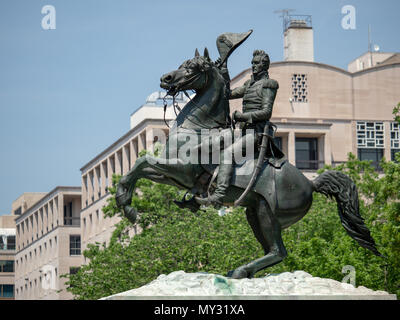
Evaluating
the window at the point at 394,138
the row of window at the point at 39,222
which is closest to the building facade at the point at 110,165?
the row of window at the point at 39,222

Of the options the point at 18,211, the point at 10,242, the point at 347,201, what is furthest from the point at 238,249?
the point at 18,211

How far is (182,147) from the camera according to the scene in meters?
16.7

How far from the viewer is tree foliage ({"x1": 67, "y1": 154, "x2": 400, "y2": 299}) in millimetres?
37500

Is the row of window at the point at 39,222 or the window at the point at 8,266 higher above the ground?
the row of window at the point at 39,222

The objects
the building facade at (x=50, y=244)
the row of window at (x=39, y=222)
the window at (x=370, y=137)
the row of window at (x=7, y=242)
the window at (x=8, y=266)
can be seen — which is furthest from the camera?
the row of window at (x=7, y=242)

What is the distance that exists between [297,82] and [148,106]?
53.1 ft

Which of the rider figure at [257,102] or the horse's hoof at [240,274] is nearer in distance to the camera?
the horse's hoof at [240,274]

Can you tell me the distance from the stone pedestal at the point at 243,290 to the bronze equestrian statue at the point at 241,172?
0.90 metres

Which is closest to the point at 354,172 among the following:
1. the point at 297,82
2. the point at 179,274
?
the point at 297,82

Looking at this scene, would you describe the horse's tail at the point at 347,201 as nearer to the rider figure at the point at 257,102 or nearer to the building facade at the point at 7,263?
the rider figure at the point at 257,102

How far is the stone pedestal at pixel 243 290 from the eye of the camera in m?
15.3

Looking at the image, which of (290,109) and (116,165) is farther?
(116,165)
